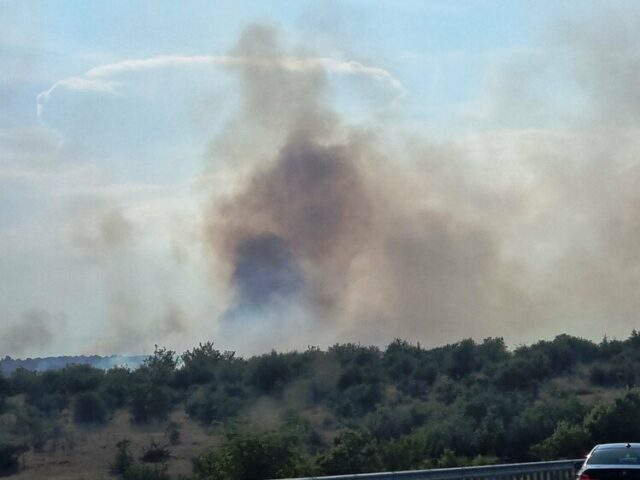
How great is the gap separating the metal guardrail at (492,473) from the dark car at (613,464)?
2.37m

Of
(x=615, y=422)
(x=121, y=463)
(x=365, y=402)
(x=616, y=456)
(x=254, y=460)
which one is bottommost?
(x=616, y=456)

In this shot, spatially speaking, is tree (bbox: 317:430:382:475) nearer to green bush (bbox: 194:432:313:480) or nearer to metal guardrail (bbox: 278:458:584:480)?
green bush (bbox: 194:432:313:480)

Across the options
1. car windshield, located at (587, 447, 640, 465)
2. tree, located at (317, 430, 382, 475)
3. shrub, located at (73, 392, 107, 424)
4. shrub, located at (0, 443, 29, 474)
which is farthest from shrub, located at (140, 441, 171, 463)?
car windshield, located at (587, 447, 640, 465)

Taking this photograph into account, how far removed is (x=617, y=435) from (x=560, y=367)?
102 feet

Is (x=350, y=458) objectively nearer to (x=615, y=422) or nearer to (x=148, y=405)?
(x=615, y=422)

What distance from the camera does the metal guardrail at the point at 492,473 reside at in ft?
63.4

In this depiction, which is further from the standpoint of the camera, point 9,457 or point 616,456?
point 9,457

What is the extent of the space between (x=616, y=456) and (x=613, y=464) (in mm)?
345

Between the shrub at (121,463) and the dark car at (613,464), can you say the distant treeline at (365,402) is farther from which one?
the dark car at (613,464)

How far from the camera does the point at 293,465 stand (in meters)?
27.7

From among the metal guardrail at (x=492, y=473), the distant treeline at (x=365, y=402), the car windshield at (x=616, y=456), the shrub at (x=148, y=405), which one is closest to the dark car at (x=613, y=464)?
the car windshield at (x=616, y=456)

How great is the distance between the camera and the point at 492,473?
72.8 feet

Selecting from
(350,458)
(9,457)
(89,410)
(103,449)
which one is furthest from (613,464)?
(89,410)

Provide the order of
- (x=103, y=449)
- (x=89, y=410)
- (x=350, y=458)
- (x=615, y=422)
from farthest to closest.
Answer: (x=89, y=410) < (x=103, y=449) < (x=615, y=422) < (x=350, y=458)
